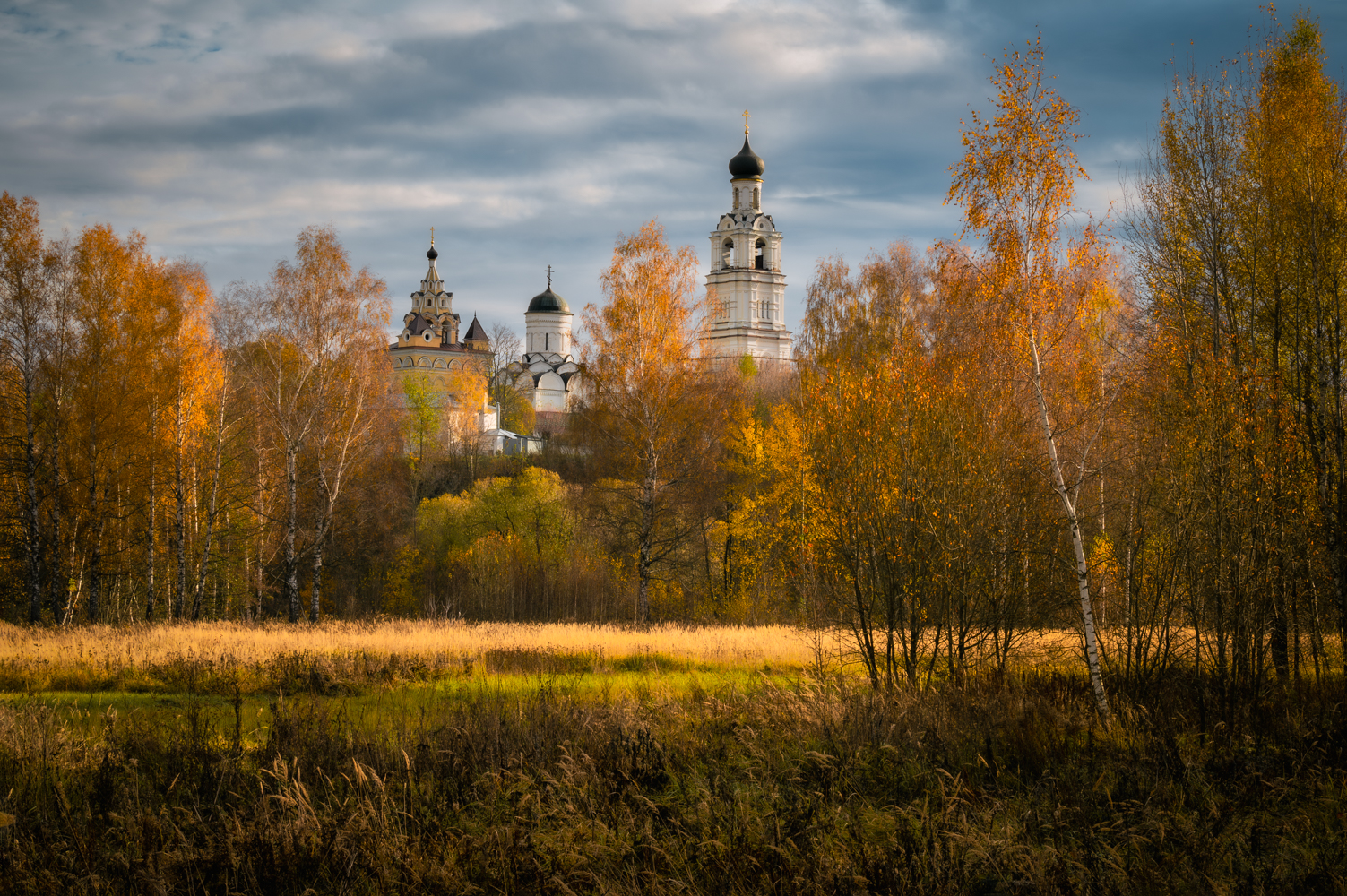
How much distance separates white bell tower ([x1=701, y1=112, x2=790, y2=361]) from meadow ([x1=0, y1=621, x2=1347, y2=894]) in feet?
195

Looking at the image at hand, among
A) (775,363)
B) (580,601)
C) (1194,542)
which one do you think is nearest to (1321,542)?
(1194,542)

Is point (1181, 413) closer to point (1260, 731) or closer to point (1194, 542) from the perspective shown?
point (1194, 542)

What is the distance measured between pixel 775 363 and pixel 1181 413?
45546mm

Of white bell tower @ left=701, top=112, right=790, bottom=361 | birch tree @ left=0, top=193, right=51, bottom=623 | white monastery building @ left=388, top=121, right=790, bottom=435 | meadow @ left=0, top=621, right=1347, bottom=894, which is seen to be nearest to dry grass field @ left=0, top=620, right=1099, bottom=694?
meadow @ left=0, top=621, right=1347, bottom=894

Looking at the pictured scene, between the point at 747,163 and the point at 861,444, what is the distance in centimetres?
6131

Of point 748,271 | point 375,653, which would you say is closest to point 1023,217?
point 375,653

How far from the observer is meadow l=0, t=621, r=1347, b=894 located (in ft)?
16.4

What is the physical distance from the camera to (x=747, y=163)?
6794 cm

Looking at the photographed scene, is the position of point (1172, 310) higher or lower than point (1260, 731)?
higher

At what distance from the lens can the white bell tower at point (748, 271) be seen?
69.1m

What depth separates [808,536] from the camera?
34.8 feet

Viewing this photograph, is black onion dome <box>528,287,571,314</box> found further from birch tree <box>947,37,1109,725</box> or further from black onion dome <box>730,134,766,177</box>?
birch tree <box>947,37,1109,725</box>

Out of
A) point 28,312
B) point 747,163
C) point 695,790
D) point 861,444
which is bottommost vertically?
point 695,790

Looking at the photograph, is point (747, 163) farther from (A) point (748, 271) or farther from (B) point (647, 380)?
(B) point (647, 380)
